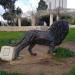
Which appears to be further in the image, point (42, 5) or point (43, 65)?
point (42, 5)

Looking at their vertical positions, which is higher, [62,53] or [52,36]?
[52,36]

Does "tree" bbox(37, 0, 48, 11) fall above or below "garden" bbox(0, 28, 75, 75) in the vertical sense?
below

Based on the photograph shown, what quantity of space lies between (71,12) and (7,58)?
40152mm

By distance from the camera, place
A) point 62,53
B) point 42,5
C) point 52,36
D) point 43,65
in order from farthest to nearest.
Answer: point 42,5 < point 62,53 < point 52,36 < point 43,65

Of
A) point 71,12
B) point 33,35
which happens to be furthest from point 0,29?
point 33,35

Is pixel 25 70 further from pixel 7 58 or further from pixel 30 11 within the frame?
pixel 30 11

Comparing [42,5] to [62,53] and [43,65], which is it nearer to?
[62,53]

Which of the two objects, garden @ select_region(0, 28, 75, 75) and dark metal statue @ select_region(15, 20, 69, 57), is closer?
garden @ select_region(0, 28, 75, 75)

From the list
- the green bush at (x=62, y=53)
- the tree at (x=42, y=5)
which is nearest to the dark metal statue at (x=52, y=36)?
the green bush at (x=62, y=53)

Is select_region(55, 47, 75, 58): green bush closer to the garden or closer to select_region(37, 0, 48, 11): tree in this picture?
the garden

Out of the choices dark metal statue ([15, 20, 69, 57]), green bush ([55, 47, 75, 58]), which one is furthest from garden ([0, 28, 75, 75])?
dark metal statue ([15, 20, 69, 57])

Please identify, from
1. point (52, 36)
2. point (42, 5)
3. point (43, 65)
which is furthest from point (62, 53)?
point (42, 5)

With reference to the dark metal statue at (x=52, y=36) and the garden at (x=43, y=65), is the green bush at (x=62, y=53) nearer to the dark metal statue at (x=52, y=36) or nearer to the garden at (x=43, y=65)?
the garden at (x=43, y=65)

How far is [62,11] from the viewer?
51312 mm
